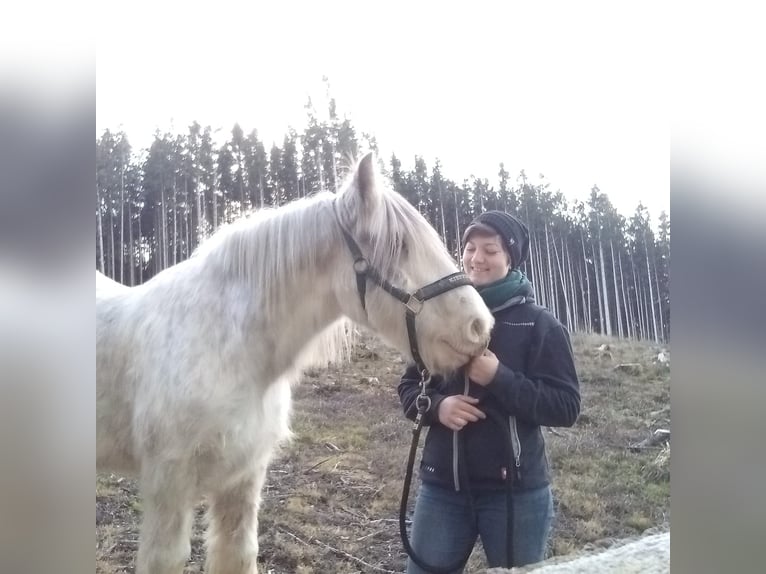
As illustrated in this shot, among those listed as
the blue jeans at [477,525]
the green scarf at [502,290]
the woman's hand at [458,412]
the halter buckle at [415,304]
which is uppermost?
the green scarf at [502,290]

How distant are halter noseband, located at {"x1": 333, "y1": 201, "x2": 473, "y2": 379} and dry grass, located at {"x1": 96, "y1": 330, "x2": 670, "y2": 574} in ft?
0.40

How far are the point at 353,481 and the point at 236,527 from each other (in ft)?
1.12

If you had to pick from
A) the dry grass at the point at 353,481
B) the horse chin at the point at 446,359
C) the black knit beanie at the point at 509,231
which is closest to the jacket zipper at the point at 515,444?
the dry grass at the point at 353,481

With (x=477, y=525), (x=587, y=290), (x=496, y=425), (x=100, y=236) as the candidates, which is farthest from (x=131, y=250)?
(x=587, y=290)

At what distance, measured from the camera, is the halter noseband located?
1.57m

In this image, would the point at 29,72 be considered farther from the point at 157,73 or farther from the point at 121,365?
the point at 121,365

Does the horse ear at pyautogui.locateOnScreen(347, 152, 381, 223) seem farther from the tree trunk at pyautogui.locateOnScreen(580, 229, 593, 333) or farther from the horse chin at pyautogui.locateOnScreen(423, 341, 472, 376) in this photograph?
the tree trunk at pyautogui.locateOnScreen(580, 229, 593, 333)

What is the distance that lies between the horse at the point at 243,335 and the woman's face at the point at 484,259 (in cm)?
9

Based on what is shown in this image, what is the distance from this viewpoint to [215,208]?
169cm

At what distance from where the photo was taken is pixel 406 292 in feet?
5.21

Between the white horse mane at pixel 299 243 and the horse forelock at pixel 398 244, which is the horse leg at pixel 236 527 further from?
the horse forelock at pixel 398 244

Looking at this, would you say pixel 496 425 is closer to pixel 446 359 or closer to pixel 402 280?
pixel 446 359

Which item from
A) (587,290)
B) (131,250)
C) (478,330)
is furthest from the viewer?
(587,290)

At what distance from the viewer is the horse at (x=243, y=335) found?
1.57 metres
